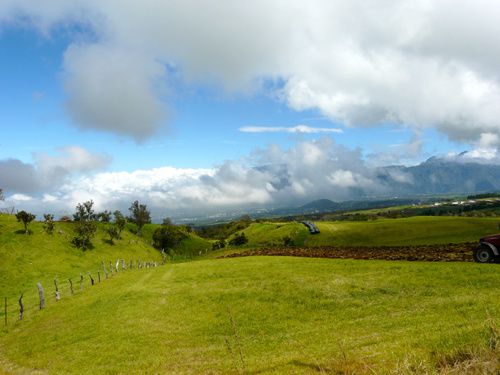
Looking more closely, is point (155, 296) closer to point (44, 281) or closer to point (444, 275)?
point (444, 275)

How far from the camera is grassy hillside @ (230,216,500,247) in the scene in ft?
321

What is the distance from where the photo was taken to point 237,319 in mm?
31516

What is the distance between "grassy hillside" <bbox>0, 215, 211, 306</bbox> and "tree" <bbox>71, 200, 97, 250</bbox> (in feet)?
6.36

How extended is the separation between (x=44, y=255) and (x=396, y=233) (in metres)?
97.0

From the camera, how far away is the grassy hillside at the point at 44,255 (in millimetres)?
79250

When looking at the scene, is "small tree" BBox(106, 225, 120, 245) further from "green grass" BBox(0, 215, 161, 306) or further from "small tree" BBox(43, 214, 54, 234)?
"small tree" BBox(43, 214, 54, 234)

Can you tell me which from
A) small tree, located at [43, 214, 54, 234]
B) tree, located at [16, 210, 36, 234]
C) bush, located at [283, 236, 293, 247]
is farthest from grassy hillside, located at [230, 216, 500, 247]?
tree, located at [16, 210, 36, 234]

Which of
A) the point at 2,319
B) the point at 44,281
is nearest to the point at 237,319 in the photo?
the point at 2,319

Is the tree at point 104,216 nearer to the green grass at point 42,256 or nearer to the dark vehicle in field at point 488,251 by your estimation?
the green grass at point 42,256

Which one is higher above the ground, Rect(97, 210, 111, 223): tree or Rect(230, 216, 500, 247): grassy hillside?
Rect(97, 210, 111, 223): tree

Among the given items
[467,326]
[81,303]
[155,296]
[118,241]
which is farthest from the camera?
[118,241]

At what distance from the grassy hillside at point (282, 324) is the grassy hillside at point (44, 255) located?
1356 inches

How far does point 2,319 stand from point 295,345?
1748 inches

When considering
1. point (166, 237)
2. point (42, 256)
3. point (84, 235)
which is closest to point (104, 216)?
point (166, 237)
